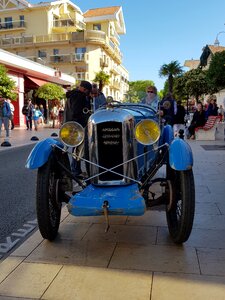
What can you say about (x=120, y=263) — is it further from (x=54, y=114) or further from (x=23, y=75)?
(x=23, y=75)

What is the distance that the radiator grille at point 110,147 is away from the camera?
3898 mm

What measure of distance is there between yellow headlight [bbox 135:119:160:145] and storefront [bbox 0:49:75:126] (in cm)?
2132

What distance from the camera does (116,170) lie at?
4.00m

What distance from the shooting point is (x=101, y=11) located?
2648 inches

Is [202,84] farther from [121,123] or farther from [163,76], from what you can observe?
[121,123]

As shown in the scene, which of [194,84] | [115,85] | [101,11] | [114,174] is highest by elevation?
[101,11]

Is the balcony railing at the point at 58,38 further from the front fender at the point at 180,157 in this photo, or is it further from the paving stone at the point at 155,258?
the paving stone at the point at 155,258

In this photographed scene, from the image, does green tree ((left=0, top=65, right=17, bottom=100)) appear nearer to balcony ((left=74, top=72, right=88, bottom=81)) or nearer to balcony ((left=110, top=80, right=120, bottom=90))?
balcony ((left=74, top=72, right=88, bottom=81))

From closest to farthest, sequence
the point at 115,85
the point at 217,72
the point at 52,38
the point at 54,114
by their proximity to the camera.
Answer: the point at 217,72 < the point at 54,114 < the point at 52,38 < the point at 115,85

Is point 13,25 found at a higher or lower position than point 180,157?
higher

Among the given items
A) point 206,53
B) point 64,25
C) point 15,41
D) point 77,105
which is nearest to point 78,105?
point 77,105

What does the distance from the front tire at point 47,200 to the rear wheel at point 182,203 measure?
124cm

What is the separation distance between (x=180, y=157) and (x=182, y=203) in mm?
461

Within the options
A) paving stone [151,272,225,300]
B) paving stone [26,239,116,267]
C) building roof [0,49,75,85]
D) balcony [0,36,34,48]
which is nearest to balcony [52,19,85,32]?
balcony [0,36,34,48]
